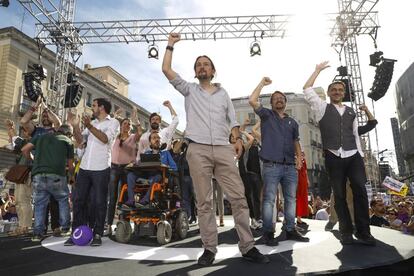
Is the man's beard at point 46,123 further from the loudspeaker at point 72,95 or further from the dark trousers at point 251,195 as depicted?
the loudspeaker at point 72,95

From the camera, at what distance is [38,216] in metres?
4.39

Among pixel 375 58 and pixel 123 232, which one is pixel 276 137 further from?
pixel 375 58

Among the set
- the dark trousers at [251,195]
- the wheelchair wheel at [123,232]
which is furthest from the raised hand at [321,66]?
the wheelchair wheel at [123,232]

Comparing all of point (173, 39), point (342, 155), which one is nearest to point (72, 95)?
point (173, 39)

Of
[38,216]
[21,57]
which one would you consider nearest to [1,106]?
[21,57]

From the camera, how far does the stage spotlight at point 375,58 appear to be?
1420 cm

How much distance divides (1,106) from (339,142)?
2423 cm

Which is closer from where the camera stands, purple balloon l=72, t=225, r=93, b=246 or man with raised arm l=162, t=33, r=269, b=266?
man with raised arm l=162, t=33, r=269, b=266

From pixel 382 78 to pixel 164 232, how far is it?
14.1 m

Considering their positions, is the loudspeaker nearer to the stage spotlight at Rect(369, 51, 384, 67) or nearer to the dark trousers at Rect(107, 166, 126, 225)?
the dark trousers at Rect(107, 166, 126, 225)

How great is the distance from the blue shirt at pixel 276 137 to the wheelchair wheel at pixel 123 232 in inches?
76.0

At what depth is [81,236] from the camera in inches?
144

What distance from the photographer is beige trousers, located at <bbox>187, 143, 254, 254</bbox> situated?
9.18 ft

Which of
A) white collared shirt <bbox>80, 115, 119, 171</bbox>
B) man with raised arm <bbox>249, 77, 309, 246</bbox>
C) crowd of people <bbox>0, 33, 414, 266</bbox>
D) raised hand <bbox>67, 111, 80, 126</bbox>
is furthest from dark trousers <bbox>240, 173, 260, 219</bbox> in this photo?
raised hand <bbox>67, 111, 80, 126</bbox>
